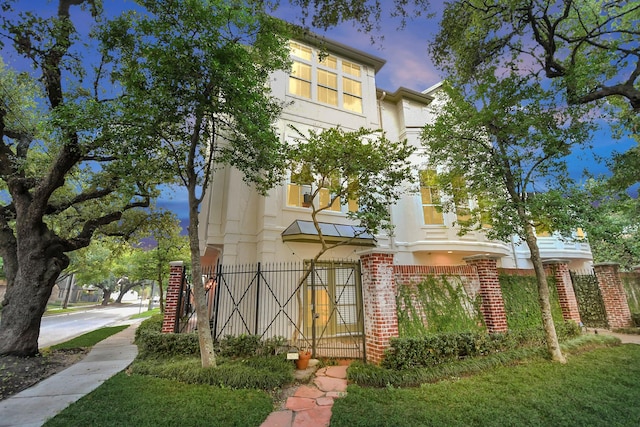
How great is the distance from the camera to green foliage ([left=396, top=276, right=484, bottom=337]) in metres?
7.14

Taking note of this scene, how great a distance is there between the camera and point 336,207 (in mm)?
11484

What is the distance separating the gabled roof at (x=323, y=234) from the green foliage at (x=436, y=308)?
7.53ft

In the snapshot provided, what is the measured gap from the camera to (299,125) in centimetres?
1162

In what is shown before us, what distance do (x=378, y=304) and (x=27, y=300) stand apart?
30.3 feet

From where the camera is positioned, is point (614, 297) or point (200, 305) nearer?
point (200, 305)

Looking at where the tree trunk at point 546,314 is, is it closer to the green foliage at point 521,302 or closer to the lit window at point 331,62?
the green foliage at point 521,302

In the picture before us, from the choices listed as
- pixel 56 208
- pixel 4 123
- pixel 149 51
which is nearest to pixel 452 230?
pixel 149 51

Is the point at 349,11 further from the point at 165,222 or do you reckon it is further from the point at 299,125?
the point at 165,222

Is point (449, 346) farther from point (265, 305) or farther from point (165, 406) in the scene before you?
point (165, 406)

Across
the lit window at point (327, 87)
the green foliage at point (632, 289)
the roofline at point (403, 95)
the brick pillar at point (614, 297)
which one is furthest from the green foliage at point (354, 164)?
the green foliage at point (632, 289)

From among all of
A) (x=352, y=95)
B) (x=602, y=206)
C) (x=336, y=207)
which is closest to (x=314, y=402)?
(x=336, y=207)

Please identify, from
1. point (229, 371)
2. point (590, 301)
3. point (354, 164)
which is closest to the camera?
point (229, 371)

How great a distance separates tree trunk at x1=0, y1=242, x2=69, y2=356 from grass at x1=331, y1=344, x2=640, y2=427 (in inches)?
332

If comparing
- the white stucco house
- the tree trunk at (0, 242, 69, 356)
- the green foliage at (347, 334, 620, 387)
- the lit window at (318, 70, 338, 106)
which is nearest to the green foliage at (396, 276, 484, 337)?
the green foliage at (347, 334, 620, 387)
